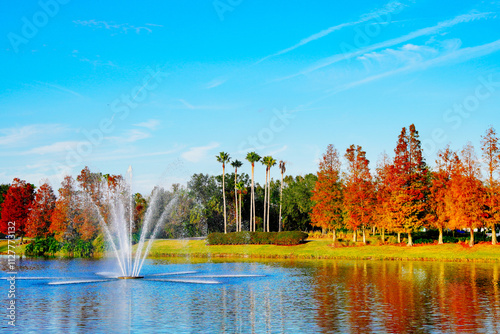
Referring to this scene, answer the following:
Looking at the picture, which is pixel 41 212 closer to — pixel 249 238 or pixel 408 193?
pixel 249 238

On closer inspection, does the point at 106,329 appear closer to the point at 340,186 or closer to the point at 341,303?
the point at 341,303

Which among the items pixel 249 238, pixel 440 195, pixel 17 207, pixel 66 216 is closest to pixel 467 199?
pixel 440 195

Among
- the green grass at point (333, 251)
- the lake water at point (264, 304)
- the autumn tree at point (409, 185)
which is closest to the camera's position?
the lake water at point (264, 304)

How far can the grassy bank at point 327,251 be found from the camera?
59.2m

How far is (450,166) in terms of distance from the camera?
235 ft

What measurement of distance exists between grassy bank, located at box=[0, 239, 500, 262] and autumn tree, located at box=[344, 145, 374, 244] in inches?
180

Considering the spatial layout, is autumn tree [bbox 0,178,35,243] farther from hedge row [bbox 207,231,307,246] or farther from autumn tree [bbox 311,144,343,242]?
autumn tree [bbox 311,144,343,242]

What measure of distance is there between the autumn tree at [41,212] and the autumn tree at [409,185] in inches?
2169

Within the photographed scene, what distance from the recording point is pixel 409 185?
71.9 meters

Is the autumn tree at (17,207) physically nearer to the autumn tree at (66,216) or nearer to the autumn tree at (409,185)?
the autumn tree at (66,216)

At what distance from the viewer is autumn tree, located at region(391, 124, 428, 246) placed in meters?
69.1

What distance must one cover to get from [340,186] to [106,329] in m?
62.4

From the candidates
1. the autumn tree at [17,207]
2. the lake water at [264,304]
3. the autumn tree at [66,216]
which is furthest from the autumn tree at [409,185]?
the autumn tree at [17,207]

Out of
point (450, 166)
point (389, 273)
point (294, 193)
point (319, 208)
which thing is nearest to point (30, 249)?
point (319, 208)
